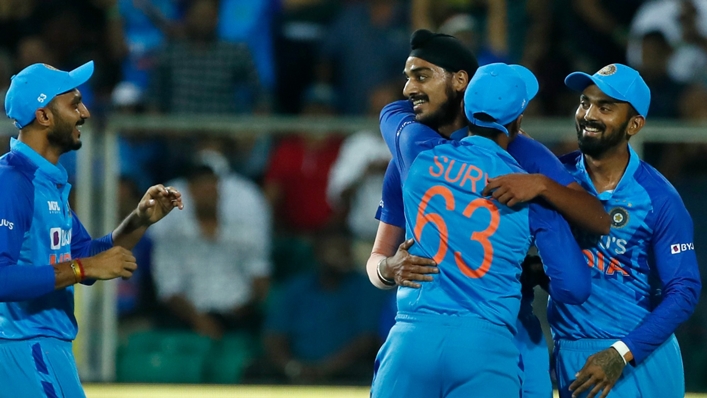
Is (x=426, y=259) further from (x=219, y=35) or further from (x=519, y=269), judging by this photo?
(x=219, y=35)

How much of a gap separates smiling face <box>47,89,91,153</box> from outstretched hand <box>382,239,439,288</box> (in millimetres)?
1554

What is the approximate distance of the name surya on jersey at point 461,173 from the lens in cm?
401

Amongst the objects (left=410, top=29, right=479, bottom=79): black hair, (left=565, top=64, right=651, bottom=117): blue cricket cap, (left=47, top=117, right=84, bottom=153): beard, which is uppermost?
(left=410, top=29, right=479, bottom=79): black hair

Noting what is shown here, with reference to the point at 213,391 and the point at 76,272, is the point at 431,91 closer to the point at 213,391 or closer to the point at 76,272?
the point at 76,272

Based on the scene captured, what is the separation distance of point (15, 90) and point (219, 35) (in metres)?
5.33

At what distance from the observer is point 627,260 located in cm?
446

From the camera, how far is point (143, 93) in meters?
9.45

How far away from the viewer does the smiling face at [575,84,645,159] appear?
448cm

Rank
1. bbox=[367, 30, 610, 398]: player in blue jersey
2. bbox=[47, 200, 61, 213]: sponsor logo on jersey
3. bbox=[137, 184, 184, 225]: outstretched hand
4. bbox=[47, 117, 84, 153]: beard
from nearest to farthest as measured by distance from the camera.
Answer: bbox=[367, 30, 610, 398]: player in blue jersey
bbox=[47, 200, 61, 213]: sponsor logo on jersey
bbox=[47, 117, 84, 153]: beard
bbox=[137, 184, 184, 225]: outstretched hand

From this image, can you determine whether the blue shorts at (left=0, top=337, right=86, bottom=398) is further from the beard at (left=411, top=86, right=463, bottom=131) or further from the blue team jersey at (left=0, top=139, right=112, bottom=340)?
the beard at (left=411, top=86, right=463, bottom=131)

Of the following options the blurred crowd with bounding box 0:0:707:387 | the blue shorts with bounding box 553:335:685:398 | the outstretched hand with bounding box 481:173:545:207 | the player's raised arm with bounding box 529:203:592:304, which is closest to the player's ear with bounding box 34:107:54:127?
the outstretched hand with bounding box 481:173:545:207

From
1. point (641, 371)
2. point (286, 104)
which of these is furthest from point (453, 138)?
point (286, 104)

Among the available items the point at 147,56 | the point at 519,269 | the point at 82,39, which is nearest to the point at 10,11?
the point at 82,39

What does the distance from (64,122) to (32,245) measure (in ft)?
1.84
